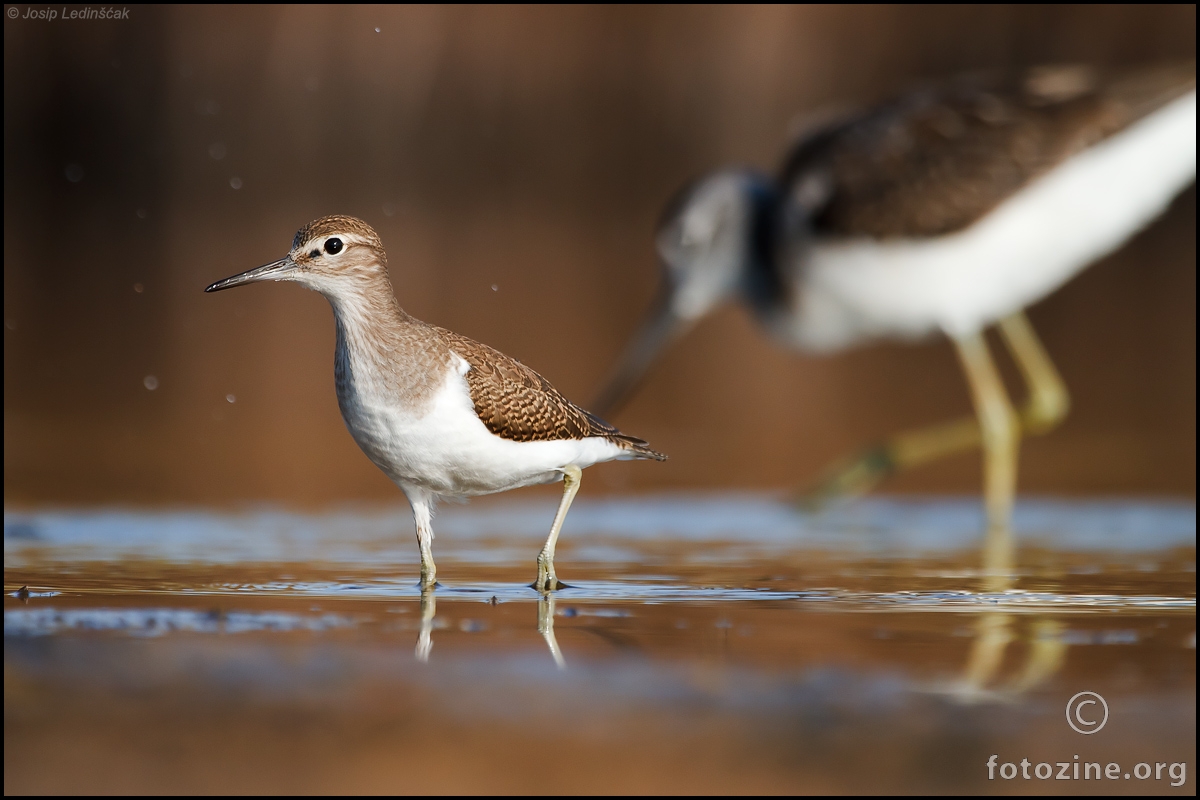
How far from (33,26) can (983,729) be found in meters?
22.5

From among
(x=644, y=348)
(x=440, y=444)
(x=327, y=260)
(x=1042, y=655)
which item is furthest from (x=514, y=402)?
(x=644, y=348)

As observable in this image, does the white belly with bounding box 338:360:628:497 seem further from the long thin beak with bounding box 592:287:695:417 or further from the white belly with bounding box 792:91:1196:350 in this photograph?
the long thin beak with bounding box 592:287:695:417

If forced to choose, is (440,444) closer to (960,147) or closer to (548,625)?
(548,625)

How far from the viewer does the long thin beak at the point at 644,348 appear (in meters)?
9.84

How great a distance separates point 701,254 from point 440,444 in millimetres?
4754

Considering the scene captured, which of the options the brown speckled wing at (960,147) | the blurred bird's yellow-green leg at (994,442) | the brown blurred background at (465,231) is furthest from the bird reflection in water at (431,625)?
the brown speckled wing at (960,147)

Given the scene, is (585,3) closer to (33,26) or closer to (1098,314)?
(33,26)

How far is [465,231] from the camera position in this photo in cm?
2200

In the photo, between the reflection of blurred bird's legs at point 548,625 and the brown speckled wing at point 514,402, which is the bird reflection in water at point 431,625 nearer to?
the reflection of blurred bird's legs at point 548,625

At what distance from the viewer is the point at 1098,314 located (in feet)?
53.8

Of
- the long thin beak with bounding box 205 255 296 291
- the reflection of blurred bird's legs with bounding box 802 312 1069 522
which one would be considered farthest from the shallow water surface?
the reflection of blurred bird's legs with bounding box 802 312 1069 522

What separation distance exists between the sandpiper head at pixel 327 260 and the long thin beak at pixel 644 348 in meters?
4.29

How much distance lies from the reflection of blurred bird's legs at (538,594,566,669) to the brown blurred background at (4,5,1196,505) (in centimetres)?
305

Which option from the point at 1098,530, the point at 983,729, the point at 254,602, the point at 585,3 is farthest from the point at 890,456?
the point at 585,3
